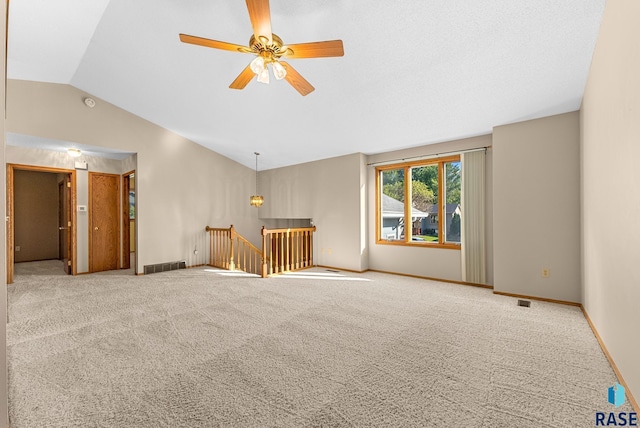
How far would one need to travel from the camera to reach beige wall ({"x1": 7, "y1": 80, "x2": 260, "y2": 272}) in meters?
4.63

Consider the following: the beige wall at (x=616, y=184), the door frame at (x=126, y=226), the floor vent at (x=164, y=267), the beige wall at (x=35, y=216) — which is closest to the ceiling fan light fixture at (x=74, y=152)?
the door frame at (x=126, y=226)

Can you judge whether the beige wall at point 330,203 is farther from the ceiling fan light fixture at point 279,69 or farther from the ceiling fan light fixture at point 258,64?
the ceiling fan light fixture at point 258,64

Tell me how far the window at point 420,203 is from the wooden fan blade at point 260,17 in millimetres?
3996

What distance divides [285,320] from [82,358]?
1820 mm

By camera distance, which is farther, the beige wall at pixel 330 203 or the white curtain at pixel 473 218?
the beige wall at pixel 330 203

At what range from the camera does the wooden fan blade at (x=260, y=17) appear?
74.6 inches

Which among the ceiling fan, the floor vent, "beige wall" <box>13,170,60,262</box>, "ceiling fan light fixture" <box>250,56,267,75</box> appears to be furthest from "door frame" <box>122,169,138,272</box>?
"ceiling fan light fixture" <box>250,56,267,75</box>

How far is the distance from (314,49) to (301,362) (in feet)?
8.57

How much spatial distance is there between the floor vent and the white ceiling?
10.1 ft

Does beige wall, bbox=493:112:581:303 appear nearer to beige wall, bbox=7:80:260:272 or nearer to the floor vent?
beige wall, bbox=7:80:260:272

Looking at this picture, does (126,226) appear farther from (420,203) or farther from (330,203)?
(420,203)

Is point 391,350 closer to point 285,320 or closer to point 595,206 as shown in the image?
point 285,320

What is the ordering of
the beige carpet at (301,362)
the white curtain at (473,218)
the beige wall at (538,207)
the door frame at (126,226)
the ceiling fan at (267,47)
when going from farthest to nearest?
the door frame at (126,226)
the white curtain at (473,218)
the beige wall at (538,207)
the ceiling fan at (267,47)
the beige carpet at (301,362)

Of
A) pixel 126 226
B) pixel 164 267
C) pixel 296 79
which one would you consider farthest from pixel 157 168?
pixel 296 79
